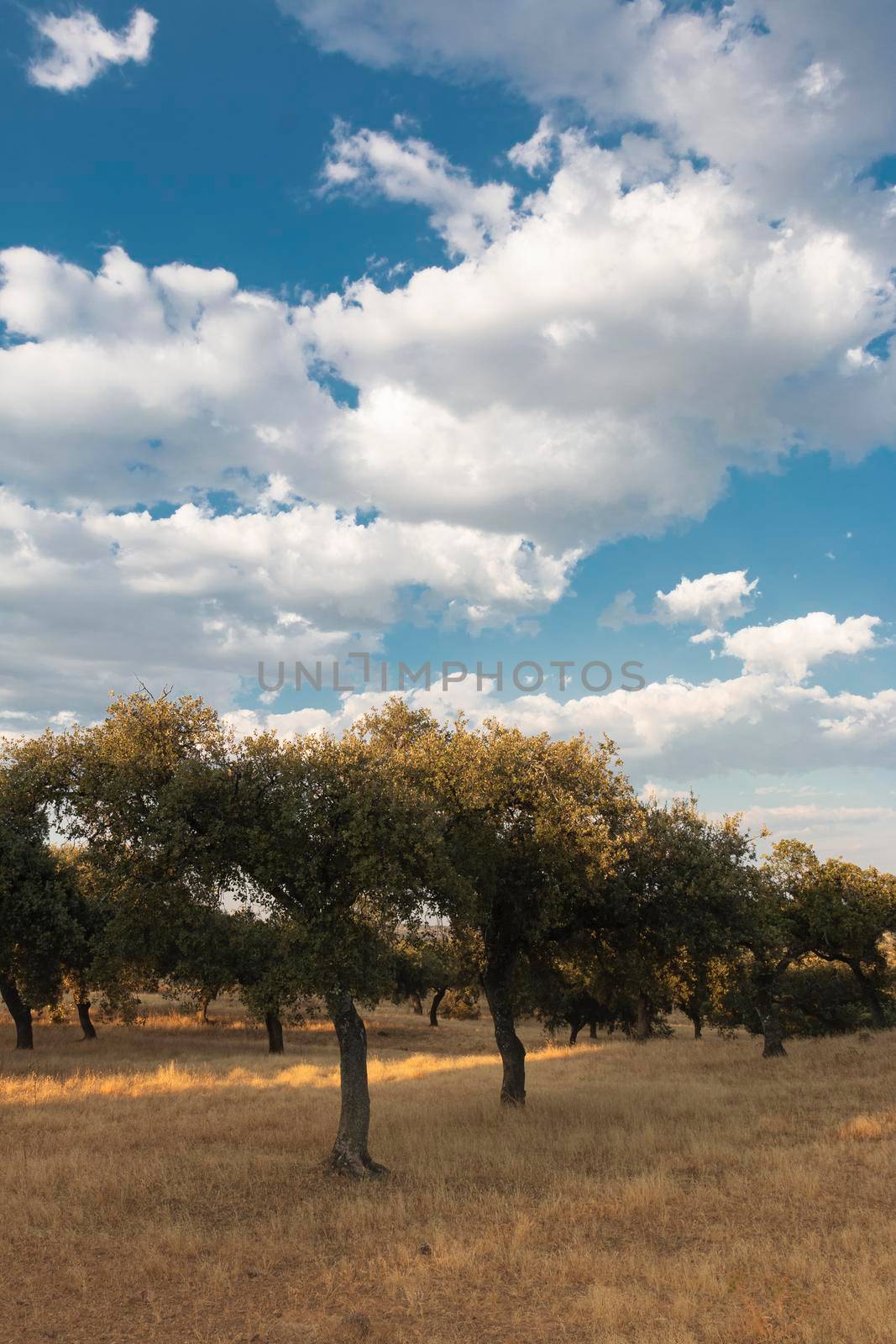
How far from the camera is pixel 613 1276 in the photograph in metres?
12.0

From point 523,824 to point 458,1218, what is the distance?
10658 mm

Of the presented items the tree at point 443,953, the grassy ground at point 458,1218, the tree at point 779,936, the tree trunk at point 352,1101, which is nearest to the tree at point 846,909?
the tree at point 779,936

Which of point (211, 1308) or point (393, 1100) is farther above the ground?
point (211, 1308)

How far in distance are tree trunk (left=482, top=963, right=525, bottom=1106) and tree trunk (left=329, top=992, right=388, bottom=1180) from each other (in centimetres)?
852

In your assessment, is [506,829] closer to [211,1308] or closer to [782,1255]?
[782,1255]

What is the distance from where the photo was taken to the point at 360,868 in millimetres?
17125

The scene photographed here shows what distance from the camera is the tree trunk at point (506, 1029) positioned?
26859mm

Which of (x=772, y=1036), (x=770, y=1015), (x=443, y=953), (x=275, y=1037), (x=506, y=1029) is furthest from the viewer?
(x=275, y=1037)

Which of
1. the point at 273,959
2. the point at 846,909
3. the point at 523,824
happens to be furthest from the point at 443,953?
the point at 846,909

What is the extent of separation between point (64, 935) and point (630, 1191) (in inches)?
1148

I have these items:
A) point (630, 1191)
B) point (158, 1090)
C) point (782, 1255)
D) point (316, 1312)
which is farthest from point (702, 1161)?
point (158, 1090)

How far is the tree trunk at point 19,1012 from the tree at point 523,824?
29.5 m

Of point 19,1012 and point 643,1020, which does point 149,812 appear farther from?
point 643,1020

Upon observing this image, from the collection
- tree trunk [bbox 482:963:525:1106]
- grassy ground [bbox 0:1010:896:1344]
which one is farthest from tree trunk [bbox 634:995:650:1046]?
tree trunk [bbox 482:963:525:1106]
